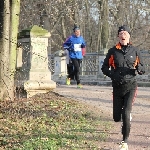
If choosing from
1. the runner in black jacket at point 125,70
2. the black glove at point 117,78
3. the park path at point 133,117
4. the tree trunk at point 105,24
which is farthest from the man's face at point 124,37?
the tree trunk at point 105,24

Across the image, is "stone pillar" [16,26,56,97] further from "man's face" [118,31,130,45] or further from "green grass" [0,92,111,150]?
"man's face" [118,31,130,45]

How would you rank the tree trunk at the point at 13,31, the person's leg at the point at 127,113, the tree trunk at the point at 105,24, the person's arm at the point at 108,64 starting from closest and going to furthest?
the person's leg at the point at 127,113 < the person's arm at the point at 108,64 < the tree trunk at the point at 13,31 < the tree trunk at the point at 105,24

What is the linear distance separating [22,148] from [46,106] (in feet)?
11.7

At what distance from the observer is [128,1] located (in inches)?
1189

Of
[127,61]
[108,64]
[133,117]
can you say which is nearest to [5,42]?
[133,117]

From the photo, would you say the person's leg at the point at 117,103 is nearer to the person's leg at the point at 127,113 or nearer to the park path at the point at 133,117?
the person's leg at the point at 127,113

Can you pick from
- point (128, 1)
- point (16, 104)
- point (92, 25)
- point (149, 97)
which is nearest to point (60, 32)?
point (92, 25)

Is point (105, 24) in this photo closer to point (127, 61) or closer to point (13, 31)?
point (13, 31)

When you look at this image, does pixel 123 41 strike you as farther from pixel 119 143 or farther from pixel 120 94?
pixel 119 143

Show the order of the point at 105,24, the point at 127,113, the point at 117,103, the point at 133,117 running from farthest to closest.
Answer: the point at 105,24 < the point at 133,117 < the point at 117,103 < the point at 127,113

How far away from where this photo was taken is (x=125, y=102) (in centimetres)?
686

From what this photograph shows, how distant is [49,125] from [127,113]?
79.7 inches

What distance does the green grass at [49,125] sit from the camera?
6.92 metres

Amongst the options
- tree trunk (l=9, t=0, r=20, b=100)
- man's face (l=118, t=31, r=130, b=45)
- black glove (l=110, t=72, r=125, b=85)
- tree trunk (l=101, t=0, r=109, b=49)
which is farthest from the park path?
tree trunk (l=101, t=0, r=109, b=49)
